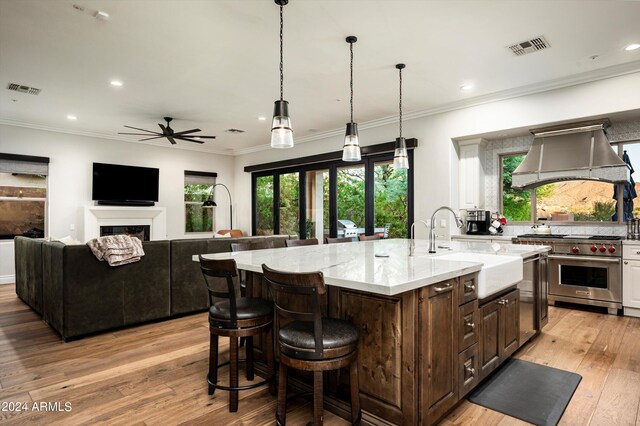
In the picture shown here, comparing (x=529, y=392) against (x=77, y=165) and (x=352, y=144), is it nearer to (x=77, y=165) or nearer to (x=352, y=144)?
(x=352, y=144)

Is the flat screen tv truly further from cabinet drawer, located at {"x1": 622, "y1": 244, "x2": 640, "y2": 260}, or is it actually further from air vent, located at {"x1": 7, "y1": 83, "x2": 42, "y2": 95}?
cabinet drawer, located at {"x1": 622, "y1": 244, "x2": 640, "y2": 260}

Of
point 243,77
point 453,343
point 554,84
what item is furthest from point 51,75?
point 554,84

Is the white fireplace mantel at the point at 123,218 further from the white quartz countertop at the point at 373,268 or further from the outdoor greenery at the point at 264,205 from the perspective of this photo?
the white quartz countertop at the point at 373,268

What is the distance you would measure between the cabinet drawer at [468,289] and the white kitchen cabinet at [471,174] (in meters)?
3.67

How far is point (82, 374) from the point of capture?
107 inches

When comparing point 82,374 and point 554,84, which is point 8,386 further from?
point 554,84

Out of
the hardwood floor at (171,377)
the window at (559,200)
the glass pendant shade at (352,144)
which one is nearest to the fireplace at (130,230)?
the hardwood floor at (171,377)

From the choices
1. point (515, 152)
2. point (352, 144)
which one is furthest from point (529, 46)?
point (515, 152)

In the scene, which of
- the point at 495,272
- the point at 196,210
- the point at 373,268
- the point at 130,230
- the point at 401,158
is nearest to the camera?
the point at 373,268

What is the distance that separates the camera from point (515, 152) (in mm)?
5523

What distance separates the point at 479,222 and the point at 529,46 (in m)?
2.73

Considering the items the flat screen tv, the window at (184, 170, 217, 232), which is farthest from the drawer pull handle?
the window at (184, 170, 217, 232)

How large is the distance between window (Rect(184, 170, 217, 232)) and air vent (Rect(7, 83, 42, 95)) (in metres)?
3.87

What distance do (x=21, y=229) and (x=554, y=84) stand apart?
9.05 meters
